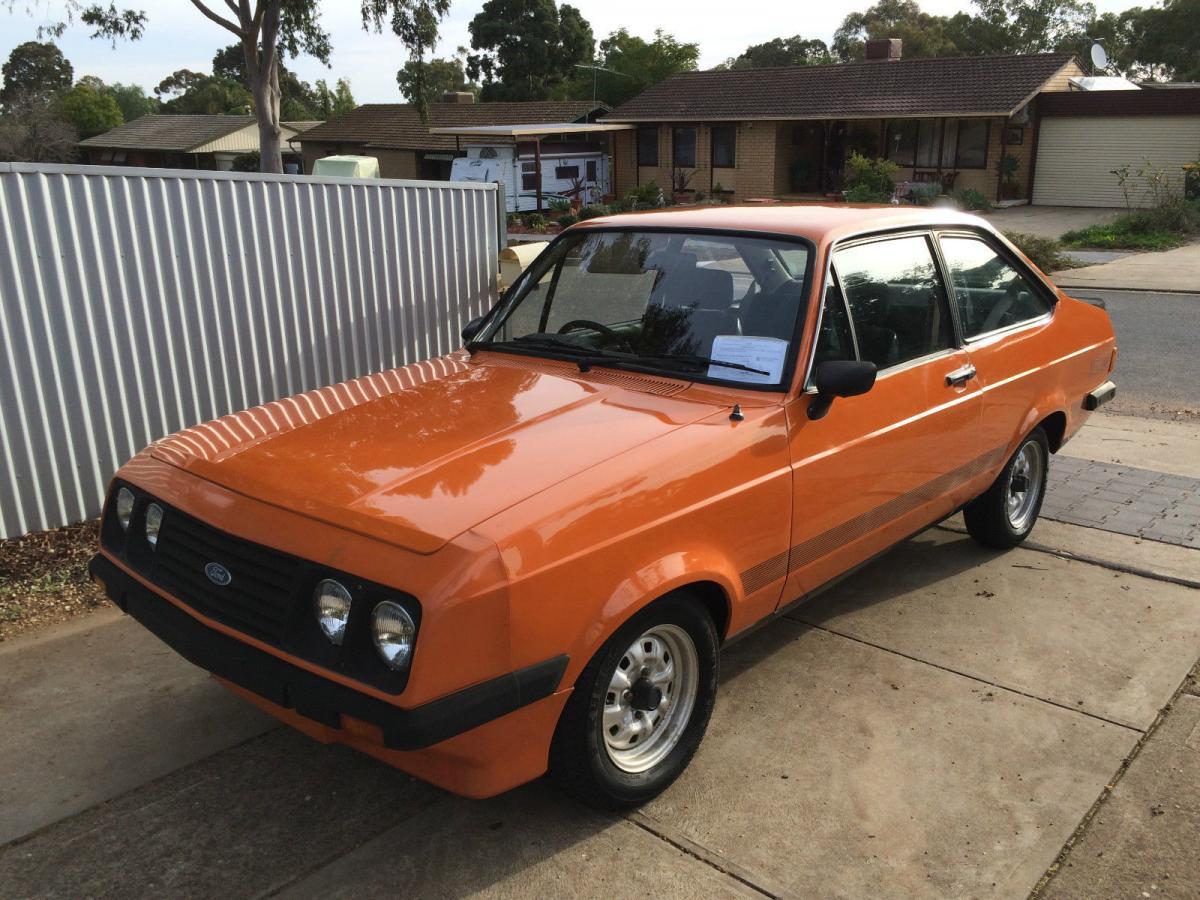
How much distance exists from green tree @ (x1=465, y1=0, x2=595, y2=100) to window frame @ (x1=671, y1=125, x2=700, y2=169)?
2682cm

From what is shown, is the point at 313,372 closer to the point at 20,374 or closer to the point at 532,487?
the point at 20,374

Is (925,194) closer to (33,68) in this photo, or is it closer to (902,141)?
(902,141)

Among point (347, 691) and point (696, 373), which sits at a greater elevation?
point (696, 373)

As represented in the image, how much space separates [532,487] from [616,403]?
0.74m

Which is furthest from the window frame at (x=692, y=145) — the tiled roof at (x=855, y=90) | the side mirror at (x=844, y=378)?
the side mirror at (x=844, y=378)

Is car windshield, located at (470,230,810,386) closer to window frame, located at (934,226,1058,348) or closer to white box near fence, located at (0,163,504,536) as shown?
window frame, located at (934,226,1058,348)

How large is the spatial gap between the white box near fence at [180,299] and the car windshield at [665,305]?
230cm

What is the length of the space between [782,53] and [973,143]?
55941mm

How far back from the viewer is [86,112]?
204 ft

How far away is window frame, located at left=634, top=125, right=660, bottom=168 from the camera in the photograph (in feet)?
123

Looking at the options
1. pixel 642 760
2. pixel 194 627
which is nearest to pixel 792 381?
pixel 642 760

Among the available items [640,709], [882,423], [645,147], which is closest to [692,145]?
[645,147]

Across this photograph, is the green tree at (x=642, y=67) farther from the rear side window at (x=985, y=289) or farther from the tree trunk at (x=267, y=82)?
the rear side window at (x=985, y=289)

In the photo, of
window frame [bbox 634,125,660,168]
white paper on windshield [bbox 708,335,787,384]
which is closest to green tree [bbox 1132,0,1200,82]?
window frame [bbox 634,125,660,168]
